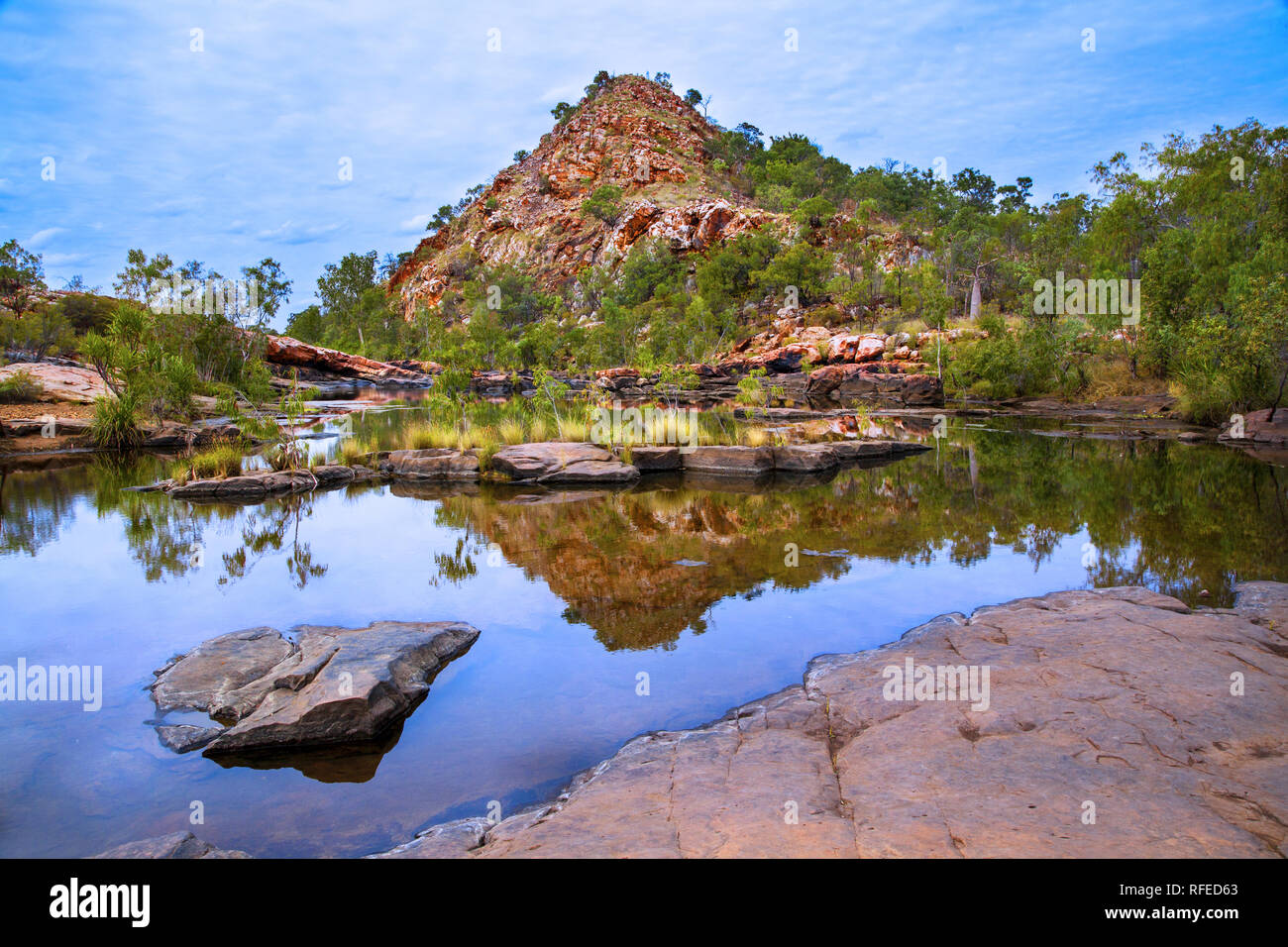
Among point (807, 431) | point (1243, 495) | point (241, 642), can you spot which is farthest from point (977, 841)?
point (807, 431)

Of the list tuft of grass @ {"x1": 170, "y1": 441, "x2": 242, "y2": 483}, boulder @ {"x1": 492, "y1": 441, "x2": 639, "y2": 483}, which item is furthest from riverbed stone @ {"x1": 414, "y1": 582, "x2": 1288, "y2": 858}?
tuft of grass @ {"x1": 170, "y1": 441, "x2": 242, "y2": 483}

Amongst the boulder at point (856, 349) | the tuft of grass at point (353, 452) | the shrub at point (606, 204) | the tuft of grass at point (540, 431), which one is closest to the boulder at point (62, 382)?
the tuft of grass at point (353, 452)

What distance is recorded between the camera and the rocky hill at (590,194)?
85.2m

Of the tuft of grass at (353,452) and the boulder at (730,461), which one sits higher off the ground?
the tuft of grass at (353,452)

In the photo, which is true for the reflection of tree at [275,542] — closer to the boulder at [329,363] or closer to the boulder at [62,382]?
the boulder at [62,382]

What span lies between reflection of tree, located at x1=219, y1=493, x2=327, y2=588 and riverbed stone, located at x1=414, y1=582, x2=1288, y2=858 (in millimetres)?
6065

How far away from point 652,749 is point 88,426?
2535cm

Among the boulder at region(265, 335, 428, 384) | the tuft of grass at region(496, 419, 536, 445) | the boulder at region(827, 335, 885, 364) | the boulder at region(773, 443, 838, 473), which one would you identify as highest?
the boulder at region(265, 335, 428, 384)

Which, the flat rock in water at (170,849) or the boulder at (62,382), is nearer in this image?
the flat rock in water at (170,849)

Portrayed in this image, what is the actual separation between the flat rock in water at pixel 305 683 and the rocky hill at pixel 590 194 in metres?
74.6

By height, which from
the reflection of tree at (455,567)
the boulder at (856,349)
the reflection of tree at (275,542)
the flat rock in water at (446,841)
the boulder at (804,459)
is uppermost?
the boulder at (856,349)

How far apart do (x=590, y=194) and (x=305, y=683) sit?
106 m

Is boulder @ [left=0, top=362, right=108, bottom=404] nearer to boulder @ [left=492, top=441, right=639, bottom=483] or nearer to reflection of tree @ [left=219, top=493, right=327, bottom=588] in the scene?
reflection of tree @ [left=219, top=493, right=327, bottom=588]

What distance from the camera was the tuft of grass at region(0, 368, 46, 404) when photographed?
23.6 meters
